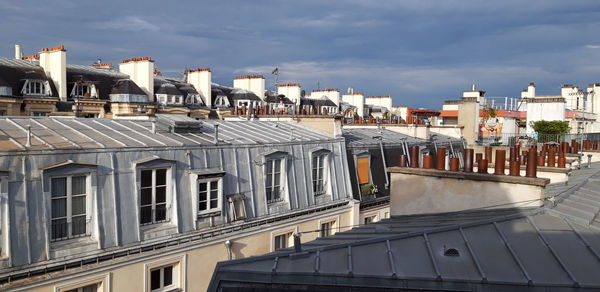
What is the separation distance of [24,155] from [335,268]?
658cm

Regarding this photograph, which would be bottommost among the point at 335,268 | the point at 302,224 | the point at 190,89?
the point at 302,224

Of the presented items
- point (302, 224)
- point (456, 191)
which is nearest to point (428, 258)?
point (456, 191)

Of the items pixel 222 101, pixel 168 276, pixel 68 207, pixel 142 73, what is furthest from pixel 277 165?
pixel 222 101

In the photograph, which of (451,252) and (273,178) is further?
(273,178)

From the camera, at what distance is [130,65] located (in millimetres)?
42875

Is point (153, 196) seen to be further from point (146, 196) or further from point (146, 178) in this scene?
point (146, 178)

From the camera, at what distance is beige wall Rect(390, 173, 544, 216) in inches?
339

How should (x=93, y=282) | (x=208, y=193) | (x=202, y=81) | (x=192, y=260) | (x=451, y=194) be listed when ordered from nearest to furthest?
(x=451, y=194) → (x=93, y=282) → (x=192, y=260) → (x=208, y=193) → (x=202, y=81)

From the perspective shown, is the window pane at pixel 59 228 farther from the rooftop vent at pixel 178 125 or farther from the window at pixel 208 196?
the rooftop vent at pixel 178 125

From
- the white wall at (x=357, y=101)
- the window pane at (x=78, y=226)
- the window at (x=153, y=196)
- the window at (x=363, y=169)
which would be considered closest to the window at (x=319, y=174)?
the window at (x=363, y=169)

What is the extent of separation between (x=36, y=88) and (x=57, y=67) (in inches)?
84.4

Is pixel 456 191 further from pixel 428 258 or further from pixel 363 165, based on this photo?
pixel 363 165

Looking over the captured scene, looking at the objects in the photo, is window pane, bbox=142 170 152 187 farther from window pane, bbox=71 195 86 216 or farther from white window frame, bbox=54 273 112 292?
white window frame, bbox=54 273 112 292

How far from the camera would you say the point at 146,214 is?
11352mm
